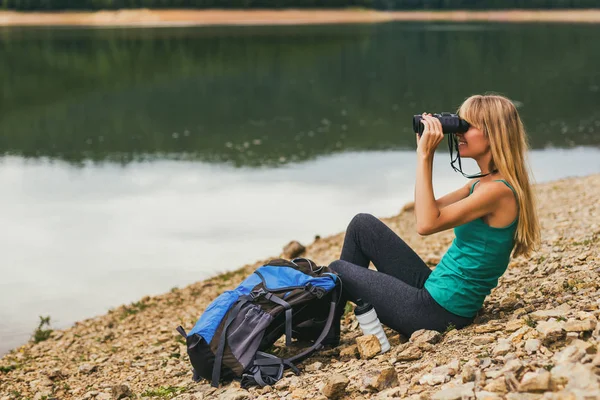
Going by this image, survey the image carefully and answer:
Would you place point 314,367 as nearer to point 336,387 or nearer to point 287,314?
point 287,314

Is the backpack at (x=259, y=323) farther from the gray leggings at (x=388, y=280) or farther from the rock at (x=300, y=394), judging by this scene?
the rock at (x=300, y=394)

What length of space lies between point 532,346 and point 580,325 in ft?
0.82

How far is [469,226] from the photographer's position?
388 centimetres

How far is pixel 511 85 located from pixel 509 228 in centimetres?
2340

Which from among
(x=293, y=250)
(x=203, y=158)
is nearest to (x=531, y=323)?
(x=293, y=250)

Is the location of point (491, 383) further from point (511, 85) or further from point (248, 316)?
point (511, 85)

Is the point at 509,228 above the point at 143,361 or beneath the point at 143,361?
above

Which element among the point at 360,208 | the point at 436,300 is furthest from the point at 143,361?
the point at 360,208

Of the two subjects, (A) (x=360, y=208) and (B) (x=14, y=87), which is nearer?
(A) (x=360, y=208)

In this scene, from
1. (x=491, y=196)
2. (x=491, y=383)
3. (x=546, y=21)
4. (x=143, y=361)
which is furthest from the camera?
(x=546, y=21)

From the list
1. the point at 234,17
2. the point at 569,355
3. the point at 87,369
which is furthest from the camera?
the point at 234,17

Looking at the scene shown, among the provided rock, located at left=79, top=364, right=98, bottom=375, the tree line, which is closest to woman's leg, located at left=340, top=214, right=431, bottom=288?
rock, located at left=79, top=364, right=98, bottom=375

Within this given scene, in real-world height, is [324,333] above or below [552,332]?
below

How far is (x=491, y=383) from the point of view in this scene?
2938 mm
